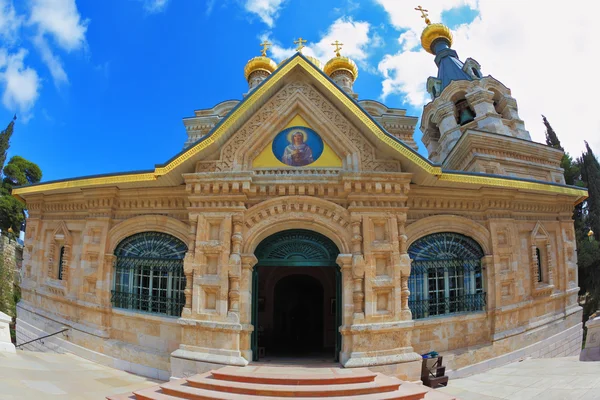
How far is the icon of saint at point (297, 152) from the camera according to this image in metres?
8.54

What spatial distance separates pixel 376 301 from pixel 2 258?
Result: 2227 cm

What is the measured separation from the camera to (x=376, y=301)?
7723mm

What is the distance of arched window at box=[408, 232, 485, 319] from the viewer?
8.63 m

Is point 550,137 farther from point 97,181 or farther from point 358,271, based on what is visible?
point 97,181

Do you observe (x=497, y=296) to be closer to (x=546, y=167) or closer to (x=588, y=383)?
(x=588, y=383)

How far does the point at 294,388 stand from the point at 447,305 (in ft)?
14.8

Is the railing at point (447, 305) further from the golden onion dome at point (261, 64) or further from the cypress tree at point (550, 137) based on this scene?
the cypress tree at point (550, 137)

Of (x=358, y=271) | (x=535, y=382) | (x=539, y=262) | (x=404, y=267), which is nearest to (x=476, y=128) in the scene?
(x=539, y=262)

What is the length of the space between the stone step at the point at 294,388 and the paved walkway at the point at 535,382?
1753 mm

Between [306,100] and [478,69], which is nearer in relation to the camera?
[306,100]

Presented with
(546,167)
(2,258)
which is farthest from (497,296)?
(2,258)

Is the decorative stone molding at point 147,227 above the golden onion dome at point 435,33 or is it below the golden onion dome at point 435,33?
below

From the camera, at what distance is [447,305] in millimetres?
8734

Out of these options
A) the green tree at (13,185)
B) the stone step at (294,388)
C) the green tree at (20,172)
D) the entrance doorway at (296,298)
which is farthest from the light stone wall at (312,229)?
the green tree at (20,172)
